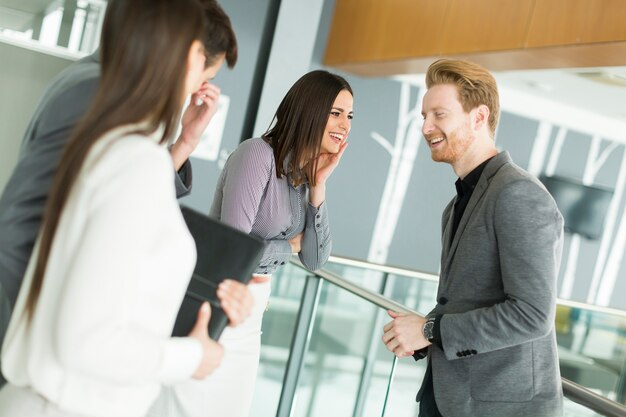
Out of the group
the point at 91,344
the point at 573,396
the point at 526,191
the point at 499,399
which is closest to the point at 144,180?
the point at 91,344

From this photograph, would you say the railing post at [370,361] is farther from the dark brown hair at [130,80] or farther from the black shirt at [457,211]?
the dark brown hair at [130,80]

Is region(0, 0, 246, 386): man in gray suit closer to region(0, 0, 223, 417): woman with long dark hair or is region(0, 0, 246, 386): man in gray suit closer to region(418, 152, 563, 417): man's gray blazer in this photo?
region(0, 0, 223, 417): woman with long dark hair

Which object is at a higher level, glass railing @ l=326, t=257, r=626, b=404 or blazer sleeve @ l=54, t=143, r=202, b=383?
blazer sleeve @ l=54, t=143, r=202, b=383

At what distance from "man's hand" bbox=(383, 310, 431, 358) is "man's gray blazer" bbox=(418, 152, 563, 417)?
54mm

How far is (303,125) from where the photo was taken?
222 centimetres

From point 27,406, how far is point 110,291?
28 centimetres

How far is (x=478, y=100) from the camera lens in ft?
6.09

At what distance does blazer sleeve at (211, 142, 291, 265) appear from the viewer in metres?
2.08

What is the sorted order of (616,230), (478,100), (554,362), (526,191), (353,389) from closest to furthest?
(526,191)
(554,362)
(478,100)
(353,389)
(616,230)

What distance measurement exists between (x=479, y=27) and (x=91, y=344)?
4066 mm

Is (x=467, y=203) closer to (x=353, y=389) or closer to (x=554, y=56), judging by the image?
(x=353, y=389)

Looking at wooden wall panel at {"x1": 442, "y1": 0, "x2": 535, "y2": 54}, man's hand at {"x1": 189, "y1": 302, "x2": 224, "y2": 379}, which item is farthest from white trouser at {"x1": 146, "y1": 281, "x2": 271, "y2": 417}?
wooden wall panel at {"x1": 442, "y1": 0, "x2": 535, "y2": 54}

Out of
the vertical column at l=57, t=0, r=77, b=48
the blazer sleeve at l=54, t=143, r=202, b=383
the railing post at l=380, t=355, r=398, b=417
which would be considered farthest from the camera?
the vertical column at l=57, t=0, r=77, b=48

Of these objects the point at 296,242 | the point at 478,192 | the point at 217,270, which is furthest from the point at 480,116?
the point at 217,270
